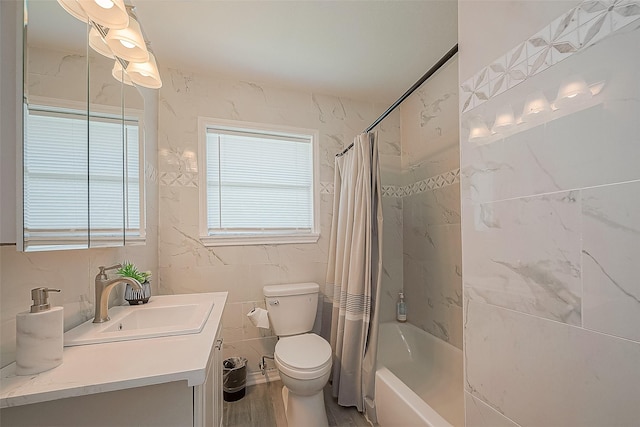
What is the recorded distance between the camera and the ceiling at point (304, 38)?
1.47 meters

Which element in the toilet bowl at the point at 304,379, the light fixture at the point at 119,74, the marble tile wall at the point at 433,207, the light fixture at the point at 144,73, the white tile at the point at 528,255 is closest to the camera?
the white tile at the point at 528,255

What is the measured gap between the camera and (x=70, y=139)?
933 millimetres

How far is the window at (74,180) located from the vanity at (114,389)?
369 millimetres

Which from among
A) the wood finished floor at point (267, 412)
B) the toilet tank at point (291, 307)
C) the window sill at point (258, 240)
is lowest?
the wood finished floor at point (267, 412)

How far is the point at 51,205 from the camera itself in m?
0.86

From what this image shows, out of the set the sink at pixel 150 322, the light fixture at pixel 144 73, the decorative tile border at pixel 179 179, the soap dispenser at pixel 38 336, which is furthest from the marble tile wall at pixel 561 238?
the decorative tile border at pixel 179 179

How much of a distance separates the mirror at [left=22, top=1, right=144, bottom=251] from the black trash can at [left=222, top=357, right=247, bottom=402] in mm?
1209

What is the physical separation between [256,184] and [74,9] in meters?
1.44

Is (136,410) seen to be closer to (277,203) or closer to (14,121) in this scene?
(14,121)

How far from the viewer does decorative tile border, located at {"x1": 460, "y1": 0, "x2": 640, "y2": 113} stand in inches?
22.1

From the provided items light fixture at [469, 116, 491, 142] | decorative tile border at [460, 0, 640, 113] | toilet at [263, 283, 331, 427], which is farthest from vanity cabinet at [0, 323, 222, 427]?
decorative tile border at [460, 0, 640, 113]

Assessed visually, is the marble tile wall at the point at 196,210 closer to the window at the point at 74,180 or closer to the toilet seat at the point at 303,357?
the toilet seat at the point at 303,357

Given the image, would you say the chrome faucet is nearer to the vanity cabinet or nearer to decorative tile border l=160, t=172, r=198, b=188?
the vanity cabinet

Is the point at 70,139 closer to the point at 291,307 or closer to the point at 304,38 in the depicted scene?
the point at 304,38
